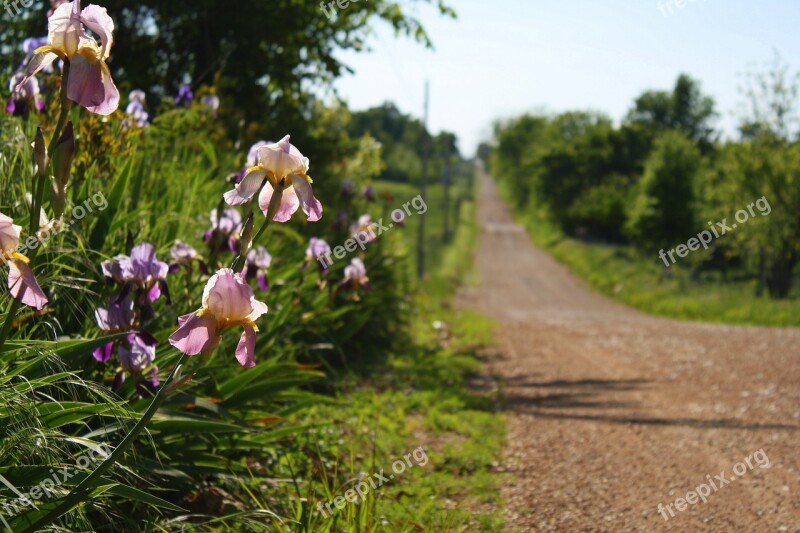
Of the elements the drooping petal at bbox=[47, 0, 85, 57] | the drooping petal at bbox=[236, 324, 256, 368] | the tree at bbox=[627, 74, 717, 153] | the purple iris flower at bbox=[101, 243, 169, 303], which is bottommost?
the drooping petal at bbox=[236, 324, 256, 368]

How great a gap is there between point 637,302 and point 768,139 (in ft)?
30.9

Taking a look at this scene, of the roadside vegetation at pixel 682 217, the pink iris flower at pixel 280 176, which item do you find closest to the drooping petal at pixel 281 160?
the pink iris flower at pixel 280 176

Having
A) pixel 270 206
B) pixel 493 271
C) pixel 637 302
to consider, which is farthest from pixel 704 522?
pixel 493 271

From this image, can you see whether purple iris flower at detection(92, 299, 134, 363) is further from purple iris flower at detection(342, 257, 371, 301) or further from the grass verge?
purple iris flower at detection(342, 257, 371, 301)

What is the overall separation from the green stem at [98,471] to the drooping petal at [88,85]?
0.75m

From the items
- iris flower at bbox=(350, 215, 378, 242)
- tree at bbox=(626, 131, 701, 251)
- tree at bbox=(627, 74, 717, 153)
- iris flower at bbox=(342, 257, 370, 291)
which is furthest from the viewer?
tree at bbox=(627, 74, 717, 153)

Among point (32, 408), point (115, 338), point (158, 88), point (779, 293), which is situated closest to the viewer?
point (32, 408)

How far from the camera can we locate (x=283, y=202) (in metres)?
2.34

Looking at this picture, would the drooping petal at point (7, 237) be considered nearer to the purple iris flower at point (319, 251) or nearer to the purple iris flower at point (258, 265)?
the purple iris flower at point (258, 265)

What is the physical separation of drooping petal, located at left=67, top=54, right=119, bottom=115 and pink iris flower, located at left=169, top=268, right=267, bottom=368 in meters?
0.60

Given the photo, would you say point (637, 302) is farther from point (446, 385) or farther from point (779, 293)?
point (446, 385)

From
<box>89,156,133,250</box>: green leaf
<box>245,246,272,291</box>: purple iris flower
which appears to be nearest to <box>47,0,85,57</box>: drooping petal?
<box>89,156,133,250</box>: green leaf

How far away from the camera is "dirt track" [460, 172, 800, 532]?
4152 millimetres

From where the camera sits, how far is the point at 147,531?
2.96 m
